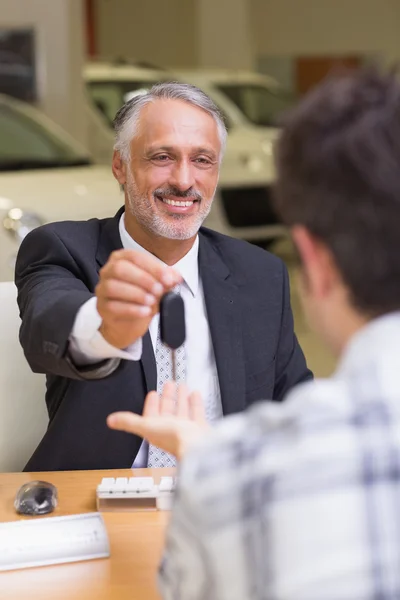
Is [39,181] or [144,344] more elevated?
[144,344]

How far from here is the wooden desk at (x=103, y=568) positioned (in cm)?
147

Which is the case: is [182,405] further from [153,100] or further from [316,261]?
[153,100]

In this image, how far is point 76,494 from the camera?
1.85 meters

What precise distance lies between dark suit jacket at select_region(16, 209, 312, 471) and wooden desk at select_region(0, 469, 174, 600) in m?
0.27

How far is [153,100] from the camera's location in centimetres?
228

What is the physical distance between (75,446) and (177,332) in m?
0.61

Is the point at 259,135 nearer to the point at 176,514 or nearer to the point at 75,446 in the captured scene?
the point at 75,446

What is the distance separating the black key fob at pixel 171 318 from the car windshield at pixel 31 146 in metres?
3.94

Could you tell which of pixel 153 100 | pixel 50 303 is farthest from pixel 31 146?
pixel 50 303

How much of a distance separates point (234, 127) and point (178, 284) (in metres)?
6.95

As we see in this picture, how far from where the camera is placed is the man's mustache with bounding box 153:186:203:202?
7.48 feet

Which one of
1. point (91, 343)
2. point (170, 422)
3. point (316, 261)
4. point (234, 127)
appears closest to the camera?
point (316, 261)

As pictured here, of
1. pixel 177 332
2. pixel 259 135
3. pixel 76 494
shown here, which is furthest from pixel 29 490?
pixel 259 135

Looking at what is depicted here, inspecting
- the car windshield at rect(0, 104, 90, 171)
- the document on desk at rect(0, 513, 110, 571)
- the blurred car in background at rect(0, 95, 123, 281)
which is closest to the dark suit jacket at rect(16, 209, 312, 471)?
the document on desk at rect(0, 513, 110, 571)
